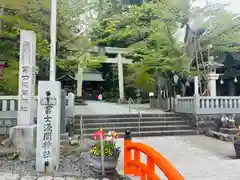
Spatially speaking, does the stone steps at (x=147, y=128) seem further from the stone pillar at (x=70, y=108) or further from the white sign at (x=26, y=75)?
the white sign at (x=26, y=75)

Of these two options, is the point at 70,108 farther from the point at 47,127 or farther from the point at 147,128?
the point at 47,127

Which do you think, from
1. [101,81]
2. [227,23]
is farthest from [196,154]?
[101,81]

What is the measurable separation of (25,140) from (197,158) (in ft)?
15.1

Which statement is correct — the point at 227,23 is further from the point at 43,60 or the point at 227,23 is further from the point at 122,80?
the point at 122,80

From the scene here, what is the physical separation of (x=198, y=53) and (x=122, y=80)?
12.5 meters

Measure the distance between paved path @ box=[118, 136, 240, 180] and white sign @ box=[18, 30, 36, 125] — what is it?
2963mm

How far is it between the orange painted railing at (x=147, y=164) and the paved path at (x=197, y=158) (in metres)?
0.51

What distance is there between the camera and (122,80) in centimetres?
2394

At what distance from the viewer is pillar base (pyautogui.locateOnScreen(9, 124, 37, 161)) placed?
5.32 metres

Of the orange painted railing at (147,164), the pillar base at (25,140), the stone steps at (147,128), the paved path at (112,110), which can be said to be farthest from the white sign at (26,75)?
the paved path at (112,110)

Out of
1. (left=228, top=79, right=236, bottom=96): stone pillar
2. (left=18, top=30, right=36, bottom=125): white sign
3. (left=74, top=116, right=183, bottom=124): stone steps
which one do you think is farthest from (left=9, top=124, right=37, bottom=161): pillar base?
(left=228, top=79, right=236, bottom=96): stone pillar

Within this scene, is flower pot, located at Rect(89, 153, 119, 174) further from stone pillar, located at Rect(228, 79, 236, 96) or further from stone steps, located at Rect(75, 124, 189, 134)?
stone pillar, located at Rect(228, 79, 236, 96)

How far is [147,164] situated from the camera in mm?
3484

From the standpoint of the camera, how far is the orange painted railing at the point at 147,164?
8.43 ft
